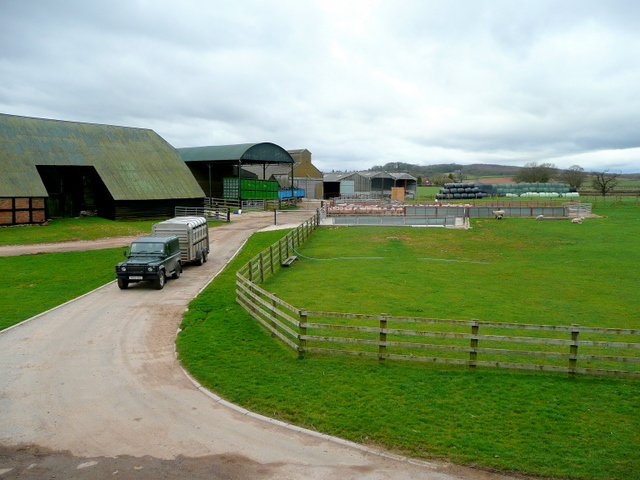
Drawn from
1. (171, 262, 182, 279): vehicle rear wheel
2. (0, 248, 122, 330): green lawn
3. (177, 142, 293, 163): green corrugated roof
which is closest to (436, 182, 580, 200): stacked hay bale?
(177, 142, 293, 163): green corrugated roof

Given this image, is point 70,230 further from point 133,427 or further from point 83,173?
point 133,427

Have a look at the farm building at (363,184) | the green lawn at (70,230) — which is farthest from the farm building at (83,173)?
the farm building at (363,184)

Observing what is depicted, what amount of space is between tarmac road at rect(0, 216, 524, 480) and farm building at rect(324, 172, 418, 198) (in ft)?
263

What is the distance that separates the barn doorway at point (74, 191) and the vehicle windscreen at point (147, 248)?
26562 mm

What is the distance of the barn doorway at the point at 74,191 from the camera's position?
147 ft

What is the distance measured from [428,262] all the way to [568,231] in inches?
830

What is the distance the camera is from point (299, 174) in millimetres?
89375

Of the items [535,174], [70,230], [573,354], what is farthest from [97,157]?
[535,174]

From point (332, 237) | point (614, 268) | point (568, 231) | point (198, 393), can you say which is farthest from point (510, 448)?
point (568, 231)

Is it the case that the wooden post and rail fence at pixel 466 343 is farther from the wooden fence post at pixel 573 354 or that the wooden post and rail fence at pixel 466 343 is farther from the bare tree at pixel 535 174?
the bare tree at pixel 535 174

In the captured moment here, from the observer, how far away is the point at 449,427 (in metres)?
8.47

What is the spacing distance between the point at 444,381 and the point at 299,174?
265 feet

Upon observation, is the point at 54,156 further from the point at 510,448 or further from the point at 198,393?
the point at 510,448

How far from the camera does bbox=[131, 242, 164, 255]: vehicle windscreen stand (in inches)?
847
